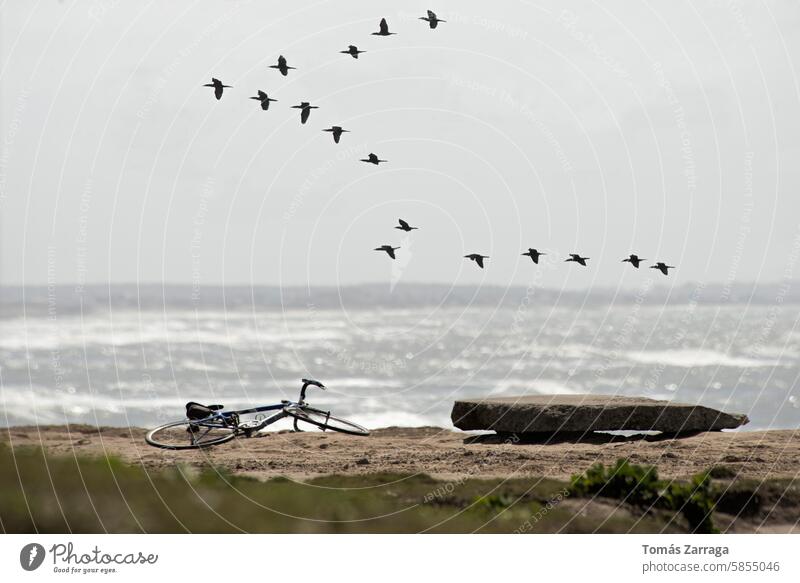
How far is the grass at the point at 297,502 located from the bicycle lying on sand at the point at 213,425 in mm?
1997

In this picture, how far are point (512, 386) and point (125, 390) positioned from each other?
18.6m

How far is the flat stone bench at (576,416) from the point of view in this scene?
72.8ft

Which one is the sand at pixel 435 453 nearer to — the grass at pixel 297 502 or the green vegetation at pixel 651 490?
the grass at pixel 297 502

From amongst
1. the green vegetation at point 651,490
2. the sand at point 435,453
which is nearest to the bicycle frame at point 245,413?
the sand at point 435,453

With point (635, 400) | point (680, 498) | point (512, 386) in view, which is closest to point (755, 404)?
point (512, 386)

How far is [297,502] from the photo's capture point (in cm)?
1451

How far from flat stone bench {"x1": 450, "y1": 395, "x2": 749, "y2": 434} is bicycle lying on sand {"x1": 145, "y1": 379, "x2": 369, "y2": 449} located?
3.38 metres

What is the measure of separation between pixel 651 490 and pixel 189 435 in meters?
9.07

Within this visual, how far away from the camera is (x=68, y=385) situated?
142ft

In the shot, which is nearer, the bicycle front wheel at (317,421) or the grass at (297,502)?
the grass at (297,502)

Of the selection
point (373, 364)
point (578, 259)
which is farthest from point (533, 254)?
point (373, 364)

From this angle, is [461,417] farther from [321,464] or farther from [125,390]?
[125,390]

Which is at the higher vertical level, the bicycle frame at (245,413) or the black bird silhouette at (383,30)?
the black bird silhouette at (383,30)
